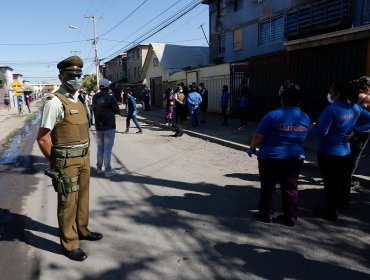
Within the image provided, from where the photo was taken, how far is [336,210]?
454 cm

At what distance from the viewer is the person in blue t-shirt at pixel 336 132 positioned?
4.25 m

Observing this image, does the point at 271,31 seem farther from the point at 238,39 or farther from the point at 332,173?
the point at 332,173

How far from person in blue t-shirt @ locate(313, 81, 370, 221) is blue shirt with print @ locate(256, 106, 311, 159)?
13.0 inches

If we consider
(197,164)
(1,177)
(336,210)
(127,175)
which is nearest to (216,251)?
(336,210)

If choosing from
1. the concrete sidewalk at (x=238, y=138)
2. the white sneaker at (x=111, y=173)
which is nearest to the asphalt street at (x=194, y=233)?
the white sneaker at (x=111, y=173)

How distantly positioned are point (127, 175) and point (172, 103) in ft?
26.4

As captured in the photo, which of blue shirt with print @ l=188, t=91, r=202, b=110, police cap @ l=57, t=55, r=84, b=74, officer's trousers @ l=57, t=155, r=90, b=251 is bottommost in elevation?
officer's trousers @ l=57, t=155, r=90, b=251

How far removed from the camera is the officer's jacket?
3.44m

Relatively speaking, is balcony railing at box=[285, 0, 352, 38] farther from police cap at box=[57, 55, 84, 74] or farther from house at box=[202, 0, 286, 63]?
police cap at box=[57, 55, 84, 74]

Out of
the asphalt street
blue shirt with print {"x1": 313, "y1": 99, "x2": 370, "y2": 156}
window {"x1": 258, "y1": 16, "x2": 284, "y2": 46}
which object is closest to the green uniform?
the asphalt street

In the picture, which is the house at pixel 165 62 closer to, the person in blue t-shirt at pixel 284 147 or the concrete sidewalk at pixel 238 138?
the concrete sidewalk at pixel 238 138

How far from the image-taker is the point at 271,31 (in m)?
19.6

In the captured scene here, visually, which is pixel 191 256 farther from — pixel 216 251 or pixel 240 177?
pixel 240 177

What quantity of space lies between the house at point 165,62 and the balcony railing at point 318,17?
533 inches
